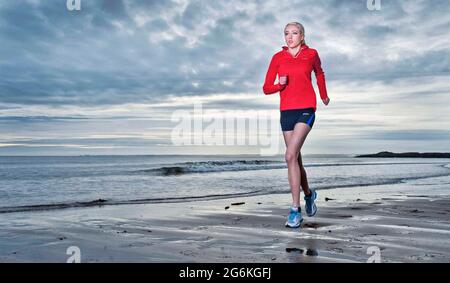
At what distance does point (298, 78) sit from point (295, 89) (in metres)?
0.14

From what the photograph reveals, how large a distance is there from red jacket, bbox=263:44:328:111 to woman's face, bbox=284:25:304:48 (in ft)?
0.36

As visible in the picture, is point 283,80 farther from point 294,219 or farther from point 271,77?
point 294,219

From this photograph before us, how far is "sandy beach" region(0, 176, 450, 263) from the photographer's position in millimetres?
4219

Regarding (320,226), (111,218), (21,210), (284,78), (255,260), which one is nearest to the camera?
(255,260)

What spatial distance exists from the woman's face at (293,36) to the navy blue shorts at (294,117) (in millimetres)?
839

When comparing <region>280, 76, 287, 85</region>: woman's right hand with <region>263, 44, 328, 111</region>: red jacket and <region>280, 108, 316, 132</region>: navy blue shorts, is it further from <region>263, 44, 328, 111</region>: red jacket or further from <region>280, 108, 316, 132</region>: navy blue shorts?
<region>280, 108, 316, 132</region>: navy blue shorts

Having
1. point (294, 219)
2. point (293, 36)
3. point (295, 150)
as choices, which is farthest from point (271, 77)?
point (294, 219)

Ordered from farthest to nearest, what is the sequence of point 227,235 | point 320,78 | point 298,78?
1. point 320,78
2. point 298,78
3. point 227,235

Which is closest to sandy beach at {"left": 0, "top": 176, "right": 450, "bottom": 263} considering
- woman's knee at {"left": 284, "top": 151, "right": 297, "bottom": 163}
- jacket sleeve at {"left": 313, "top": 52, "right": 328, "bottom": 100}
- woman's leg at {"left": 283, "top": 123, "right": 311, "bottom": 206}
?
woman's leg at {"left": 283, "top": 123, "right": 311, "bottom": 206}

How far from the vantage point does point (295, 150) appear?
569cm
